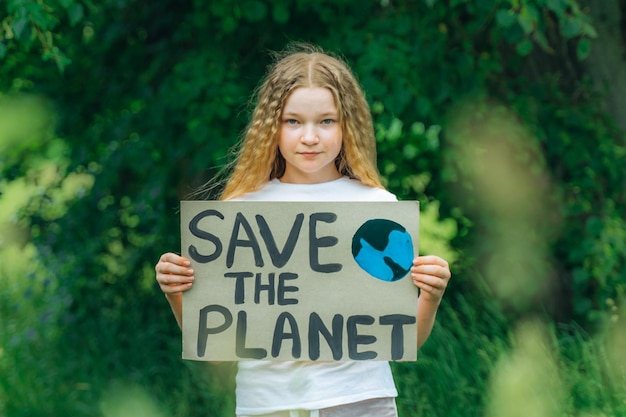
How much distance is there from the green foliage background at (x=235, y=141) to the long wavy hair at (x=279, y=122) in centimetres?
124

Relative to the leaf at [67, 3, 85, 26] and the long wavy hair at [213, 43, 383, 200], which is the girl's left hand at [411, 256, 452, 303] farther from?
the leaf at [67, 3, 85, 26]

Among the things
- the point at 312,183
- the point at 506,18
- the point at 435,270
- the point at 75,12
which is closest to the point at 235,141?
the point at 75,12

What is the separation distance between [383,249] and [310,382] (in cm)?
37

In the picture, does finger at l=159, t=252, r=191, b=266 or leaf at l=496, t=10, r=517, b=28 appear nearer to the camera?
finger at l=159, t=252, r=191, b=266

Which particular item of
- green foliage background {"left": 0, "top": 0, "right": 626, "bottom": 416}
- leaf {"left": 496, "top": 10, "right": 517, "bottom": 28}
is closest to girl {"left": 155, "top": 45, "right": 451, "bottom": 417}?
leaf {"left": 496, "top": 10, "right": 517, "bottom": 28}

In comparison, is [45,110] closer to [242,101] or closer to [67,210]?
[67,210]

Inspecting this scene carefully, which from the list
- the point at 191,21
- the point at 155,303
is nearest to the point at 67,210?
the point at 155,303

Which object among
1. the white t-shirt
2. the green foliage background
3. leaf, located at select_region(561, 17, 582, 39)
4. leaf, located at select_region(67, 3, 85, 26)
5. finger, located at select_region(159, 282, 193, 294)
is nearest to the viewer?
the white t-shirt

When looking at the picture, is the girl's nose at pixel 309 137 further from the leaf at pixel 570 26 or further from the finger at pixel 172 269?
the leaf at pixel 570 26

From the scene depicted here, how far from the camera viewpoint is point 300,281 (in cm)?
246

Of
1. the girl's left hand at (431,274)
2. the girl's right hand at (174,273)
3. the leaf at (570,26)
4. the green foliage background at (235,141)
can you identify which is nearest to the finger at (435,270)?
the girl's left hand at (431,274)

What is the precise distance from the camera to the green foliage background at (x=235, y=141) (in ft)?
13.6

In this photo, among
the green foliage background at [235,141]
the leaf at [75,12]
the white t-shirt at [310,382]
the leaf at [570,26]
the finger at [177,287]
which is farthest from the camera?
the green foliage background at [235,141]

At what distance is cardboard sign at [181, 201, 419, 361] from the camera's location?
241cm
